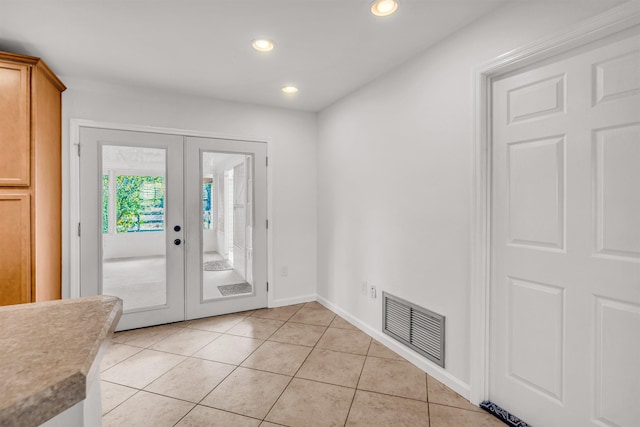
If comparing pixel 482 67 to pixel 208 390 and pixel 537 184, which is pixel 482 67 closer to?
pixel 537 184

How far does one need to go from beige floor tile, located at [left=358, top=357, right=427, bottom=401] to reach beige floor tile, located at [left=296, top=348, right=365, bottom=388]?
0.07m

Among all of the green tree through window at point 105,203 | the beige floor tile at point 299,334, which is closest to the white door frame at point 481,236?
the beige floor tile at point 299,334

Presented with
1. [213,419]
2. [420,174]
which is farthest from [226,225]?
[420,174]

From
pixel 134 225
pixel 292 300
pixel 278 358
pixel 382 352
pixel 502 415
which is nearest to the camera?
pixel 502 415

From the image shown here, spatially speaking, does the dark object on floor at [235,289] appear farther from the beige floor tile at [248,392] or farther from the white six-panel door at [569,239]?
the white six-panel door at [569,239]

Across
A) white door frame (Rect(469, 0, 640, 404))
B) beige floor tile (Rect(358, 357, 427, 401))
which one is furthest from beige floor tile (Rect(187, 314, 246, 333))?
white door frame (Rect(469, 0, 640, 404))

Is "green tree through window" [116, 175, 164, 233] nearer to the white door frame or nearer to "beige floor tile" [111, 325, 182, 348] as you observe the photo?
"beige floor tile" [111, 325, 182, 348]

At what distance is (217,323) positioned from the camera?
3340mm

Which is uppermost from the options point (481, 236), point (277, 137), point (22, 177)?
point (277, 137)

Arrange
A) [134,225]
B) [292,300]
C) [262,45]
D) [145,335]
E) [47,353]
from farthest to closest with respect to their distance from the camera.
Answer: [292,300] < [134,225] < [145,335] < [262,45] < [47,353]

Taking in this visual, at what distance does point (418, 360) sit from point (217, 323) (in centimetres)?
205

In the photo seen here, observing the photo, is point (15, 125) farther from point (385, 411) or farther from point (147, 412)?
point (385, 411)

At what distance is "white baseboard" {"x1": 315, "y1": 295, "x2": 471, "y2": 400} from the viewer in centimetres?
212

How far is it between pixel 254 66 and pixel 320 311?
2659 millimetres
